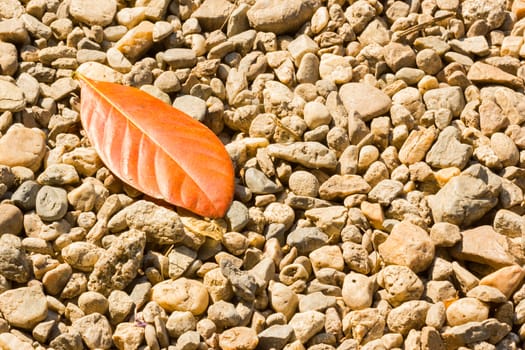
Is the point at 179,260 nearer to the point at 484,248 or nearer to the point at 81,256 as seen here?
the point at 81,256

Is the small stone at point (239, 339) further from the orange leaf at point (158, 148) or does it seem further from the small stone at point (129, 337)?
the orange leaf at point (158, 148)

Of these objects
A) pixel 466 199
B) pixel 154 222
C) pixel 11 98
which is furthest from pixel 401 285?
pixel 11 98

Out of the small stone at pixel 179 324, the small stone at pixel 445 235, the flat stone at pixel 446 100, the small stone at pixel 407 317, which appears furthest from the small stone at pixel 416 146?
the small stone at pixel 179 324

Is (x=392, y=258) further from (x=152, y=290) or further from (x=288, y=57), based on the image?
(x=288, y=57)

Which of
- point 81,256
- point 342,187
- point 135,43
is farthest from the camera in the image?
point 135,43

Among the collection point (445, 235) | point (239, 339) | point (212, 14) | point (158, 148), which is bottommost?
point (239, 339)

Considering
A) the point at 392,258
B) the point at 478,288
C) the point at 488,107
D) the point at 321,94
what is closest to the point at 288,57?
the point at 321,94

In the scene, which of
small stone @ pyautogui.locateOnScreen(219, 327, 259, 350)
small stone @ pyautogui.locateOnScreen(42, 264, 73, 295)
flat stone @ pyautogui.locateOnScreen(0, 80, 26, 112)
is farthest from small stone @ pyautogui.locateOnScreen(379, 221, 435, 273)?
flat stone @ pyautogui.locateOnScreen(0, 80, 26, 112)
